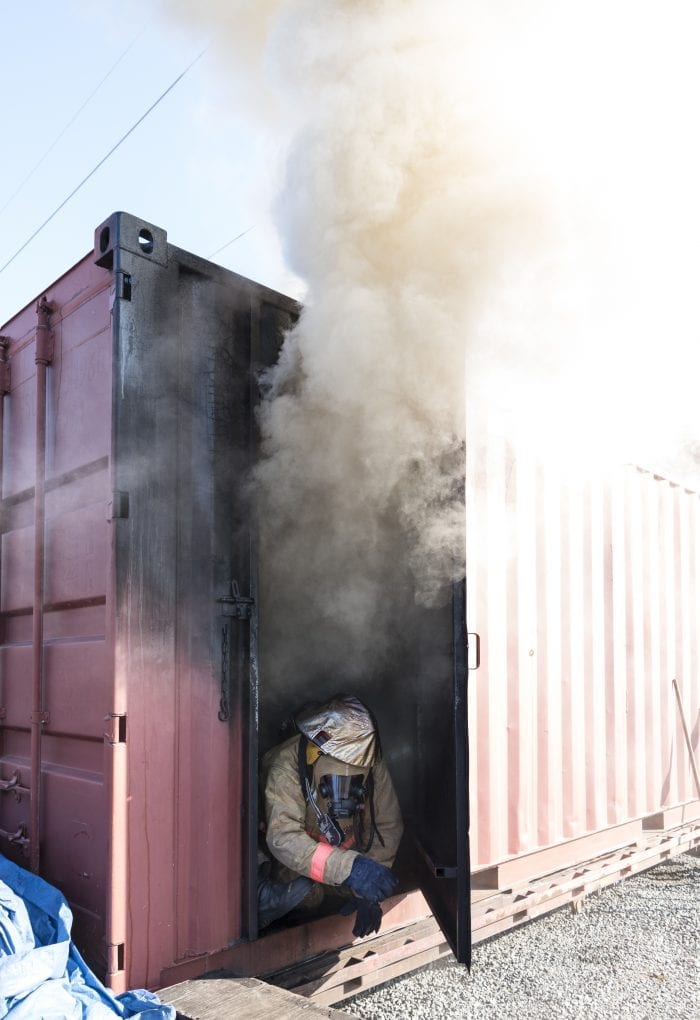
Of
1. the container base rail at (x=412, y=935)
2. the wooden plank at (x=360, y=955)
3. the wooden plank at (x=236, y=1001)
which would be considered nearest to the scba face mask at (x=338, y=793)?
the container base rail at (x=412, y=935)

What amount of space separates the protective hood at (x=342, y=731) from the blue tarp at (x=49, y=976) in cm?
117

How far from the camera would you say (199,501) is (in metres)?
3.04

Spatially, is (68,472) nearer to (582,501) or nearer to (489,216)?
(489,216)

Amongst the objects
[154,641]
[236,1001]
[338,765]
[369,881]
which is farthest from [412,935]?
[154,641]

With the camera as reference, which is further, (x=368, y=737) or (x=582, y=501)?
(x=582, y=501)

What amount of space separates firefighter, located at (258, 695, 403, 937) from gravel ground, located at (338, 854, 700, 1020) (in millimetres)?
817

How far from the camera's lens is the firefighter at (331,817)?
3205 millimetres

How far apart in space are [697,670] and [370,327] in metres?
5.09

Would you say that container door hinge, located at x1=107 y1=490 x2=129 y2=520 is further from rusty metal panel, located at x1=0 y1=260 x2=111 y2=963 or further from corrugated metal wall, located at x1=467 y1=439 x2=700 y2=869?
corrugated metal wall, located at x1=467 y1=439 x2=700 y2=869

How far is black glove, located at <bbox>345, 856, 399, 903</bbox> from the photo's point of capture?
3162 millimetres

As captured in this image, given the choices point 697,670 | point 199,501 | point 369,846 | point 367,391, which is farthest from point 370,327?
point 697,670

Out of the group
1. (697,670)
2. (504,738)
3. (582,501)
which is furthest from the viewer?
(697,670)

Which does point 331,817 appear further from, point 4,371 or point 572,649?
point 4,371

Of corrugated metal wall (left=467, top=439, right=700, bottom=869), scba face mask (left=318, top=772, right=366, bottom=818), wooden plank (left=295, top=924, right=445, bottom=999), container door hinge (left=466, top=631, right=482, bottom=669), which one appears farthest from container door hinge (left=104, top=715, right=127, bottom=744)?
corrugated metal wall (left=467, top=439, right=700, bottom=869)
